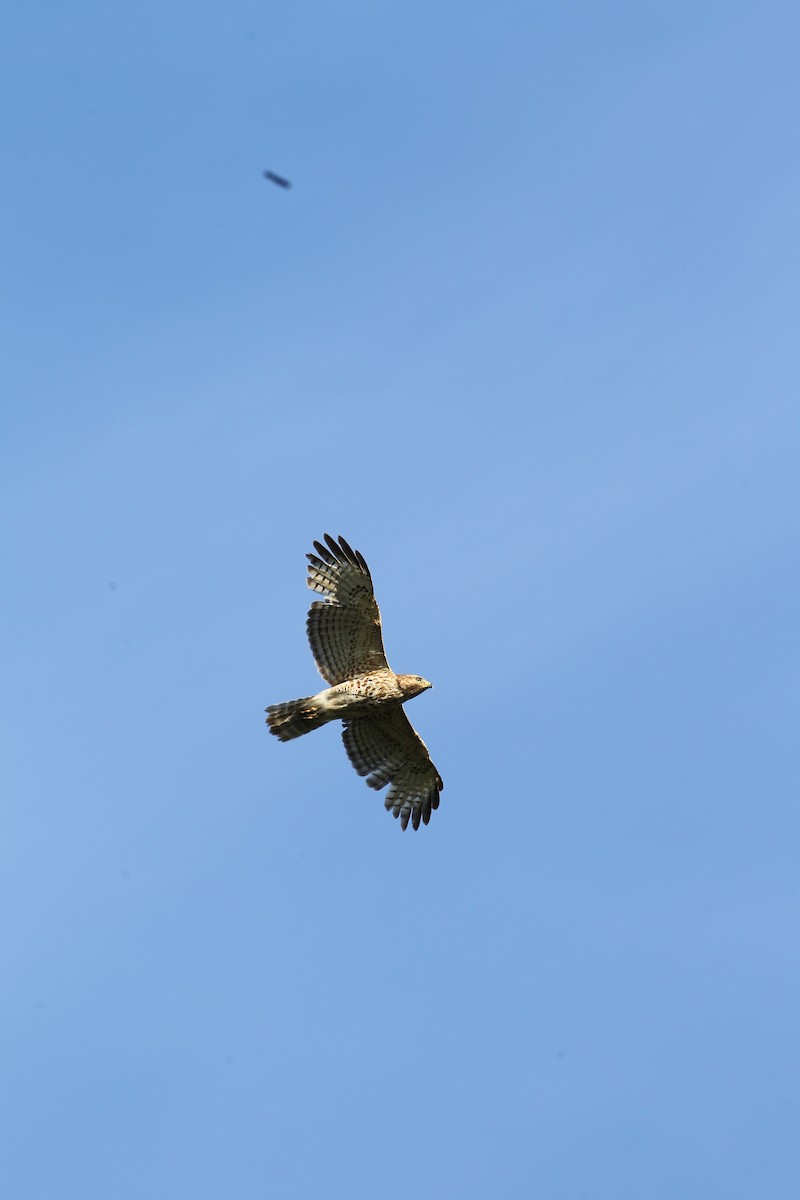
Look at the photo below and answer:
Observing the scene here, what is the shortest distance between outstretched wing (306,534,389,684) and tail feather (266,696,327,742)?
65 cm

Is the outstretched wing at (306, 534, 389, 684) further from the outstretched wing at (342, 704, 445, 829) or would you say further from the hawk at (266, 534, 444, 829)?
the outstretched wing at (342, 704, 445, 829)

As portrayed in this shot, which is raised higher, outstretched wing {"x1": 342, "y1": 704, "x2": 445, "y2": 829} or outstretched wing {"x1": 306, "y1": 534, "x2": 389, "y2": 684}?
outstretched wing {"x1": 306, "y1": 534, "x2": 389, "y2": 684}

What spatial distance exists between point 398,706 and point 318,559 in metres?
2.58

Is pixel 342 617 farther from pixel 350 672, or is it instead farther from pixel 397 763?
pixel 397 763

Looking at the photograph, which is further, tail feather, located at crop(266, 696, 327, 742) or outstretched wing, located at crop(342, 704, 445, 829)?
outstretched wing, located at crop(342, 704, 445, 829)

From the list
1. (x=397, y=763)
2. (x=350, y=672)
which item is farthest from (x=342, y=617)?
(x=397, y=763)

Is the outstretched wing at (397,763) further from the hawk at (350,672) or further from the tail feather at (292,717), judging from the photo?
the tail feather at (292,717)

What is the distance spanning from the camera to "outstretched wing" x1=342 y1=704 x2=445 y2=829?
27812mm

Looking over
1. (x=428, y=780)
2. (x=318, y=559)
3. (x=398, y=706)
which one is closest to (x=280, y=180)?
(x=318, y=559)

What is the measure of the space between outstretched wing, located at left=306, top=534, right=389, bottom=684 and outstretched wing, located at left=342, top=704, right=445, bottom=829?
106 centimetres

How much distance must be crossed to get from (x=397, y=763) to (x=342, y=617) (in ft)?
9.28

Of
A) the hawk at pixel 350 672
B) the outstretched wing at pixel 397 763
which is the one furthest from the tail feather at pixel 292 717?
the outstretched wing at pixel 397 763

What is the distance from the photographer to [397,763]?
28.3 meters

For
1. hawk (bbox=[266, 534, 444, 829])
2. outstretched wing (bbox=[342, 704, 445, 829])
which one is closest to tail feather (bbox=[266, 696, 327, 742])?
hawk (bbox=[266, 534, 444, 829])
